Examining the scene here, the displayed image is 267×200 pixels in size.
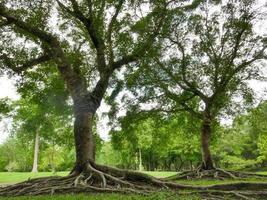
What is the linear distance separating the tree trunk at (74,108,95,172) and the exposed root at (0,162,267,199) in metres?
0.37

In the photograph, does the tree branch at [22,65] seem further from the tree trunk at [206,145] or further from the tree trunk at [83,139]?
the tree trunk at [206,145]

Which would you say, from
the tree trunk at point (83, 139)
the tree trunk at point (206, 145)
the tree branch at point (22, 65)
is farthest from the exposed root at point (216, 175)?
the tree branch at point (22, 65)

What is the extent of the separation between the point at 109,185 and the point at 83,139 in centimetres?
301

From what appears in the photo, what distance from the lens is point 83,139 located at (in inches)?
639

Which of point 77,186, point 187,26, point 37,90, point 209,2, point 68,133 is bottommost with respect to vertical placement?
point 77,186

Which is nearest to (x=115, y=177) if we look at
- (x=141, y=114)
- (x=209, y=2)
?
(x=141, y=114)

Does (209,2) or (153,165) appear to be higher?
(209,2)

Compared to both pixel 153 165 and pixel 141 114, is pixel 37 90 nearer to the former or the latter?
pixel 141 114

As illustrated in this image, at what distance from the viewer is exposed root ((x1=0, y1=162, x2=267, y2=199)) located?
1255 cm

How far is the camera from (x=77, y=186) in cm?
1358

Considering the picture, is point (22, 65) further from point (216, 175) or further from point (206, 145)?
Answer: point (206, 145)

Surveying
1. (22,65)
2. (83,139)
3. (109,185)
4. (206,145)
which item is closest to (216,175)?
(206,145)

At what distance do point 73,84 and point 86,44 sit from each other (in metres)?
6.64

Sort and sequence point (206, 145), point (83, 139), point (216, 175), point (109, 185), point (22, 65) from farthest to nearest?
point (206, 145) < point (216, 175) < point (22, 65) < point (83, 139) < point (109, 185)
